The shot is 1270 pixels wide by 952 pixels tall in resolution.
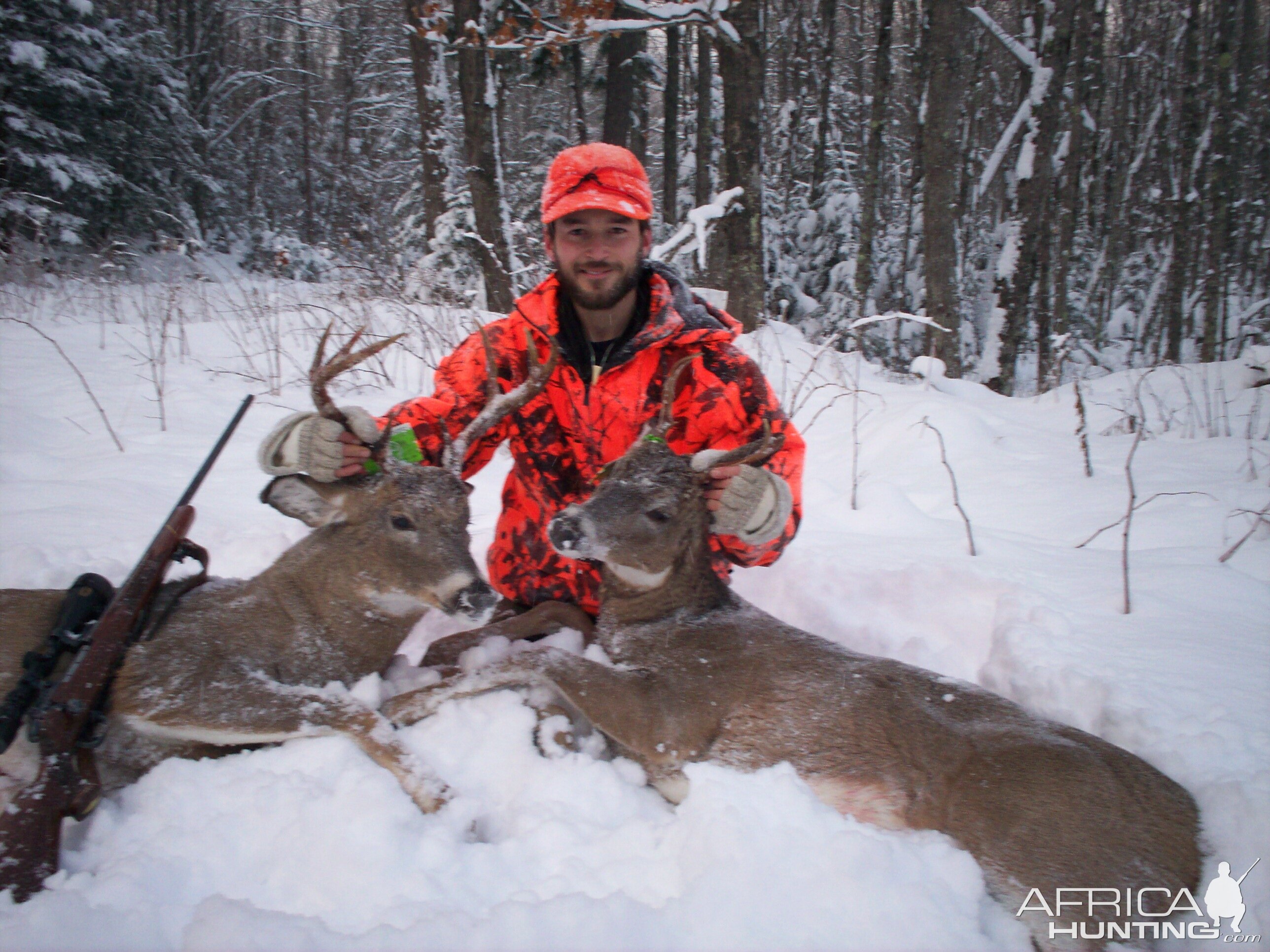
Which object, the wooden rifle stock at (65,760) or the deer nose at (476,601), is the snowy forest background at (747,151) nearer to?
the deer nose at (476,601)

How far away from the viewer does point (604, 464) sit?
3.45 m

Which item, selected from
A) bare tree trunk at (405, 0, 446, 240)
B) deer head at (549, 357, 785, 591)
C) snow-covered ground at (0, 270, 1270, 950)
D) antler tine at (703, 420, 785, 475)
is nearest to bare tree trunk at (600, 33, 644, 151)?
bare tree trunk at (405, 0, 446, 240)

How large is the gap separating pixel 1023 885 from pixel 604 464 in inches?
87.9

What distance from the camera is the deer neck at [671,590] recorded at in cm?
290

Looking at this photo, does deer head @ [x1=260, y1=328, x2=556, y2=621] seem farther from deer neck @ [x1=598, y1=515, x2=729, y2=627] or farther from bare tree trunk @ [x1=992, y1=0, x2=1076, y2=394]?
bare tree trunk @ [x1=992, y1=0, x2=1076, y2=394]

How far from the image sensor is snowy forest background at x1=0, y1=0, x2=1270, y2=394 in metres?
8.88

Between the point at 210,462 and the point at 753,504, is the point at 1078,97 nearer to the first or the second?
the point at 753,504

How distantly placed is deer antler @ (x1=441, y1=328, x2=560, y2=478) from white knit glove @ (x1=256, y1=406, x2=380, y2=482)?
280 millimetres

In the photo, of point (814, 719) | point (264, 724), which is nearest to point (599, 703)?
point (814, 719)

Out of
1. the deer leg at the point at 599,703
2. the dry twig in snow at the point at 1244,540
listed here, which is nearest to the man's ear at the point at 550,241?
the deer leg at the point at 599,703

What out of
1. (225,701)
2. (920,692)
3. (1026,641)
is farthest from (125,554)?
(1026,641)

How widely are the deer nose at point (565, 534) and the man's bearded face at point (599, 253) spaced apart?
122cm

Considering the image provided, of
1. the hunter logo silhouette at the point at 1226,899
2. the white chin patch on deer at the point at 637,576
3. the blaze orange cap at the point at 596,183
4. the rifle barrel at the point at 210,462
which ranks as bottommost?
the hunter logo silhouette at the point at 1226,899

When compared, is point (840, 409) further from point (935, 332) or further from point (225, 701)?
point (225, 701)
